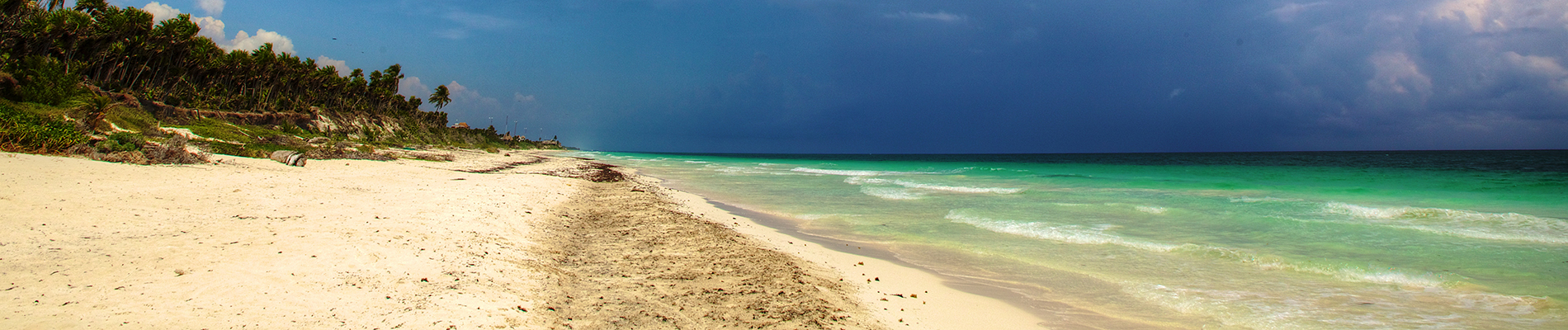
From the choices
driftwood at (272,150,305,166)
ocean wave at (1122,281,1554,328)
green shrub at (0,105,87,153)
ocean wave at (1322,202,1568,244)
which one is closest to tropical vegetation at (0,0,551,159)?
green shrub at (0,105,87,153)

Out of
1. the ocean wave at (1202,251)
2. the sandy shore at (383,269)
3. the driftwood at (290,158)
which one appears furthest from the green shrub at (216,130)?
the ocean wave at (1202,251)

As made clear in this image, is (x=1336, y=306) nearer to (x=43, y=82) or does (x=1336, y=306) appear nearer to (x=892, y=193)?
(x=892, y=193)

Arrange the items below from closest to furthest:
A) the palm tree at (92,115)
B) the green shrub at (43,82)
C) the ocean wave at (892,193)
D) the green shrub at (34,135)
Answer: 1. the green shrub at (34,135)
2. the palm tree at (92,115)
3. the ocean wave at (892,193)
4. the green shrub at (43,82)

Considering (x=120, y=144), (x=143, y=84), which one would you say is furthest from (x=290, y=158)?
(x=143, y=84)

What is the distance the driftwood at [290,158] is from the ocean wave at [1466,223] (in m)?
24.3

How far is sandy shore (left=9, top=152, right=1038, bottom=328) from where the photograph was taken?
151 inches

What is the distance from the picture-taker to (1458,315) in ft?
16.9

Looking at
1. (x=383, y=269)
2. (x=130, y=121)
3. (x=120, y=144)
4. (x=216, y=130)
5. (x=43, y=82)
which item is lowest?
(x=383, y=269)

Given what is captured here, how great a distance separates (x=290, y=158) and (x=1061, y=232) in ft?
60.3

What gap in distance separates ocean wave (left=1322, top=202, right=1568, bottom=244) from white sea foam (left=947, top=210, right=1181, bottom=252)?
591 cm

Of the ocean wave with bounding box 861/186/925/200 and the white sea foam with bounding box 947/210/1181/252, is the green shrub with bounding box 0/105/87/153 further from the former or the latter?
the ocean wave with bounding box 861/186/925/200

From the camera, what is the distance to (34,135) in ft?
36.2

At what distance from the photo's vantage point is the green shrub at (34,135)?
34.9 ft

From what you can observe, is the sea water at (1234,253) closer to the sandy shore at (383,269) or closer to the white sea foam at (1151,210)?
the white sea foam at (1151,210)
